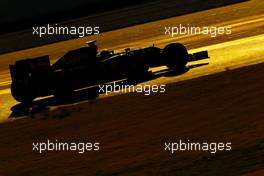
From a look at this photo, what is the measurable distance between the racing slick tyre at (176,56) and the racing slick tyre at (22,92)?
13.6 feet

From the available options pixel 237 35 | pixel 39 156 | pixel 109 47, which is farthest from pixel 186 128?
pixel 109 47

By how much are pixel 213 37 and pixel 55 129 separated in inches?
403

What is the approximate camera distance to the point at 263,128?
33.9 ft

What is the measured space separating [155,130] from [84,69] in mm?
5597

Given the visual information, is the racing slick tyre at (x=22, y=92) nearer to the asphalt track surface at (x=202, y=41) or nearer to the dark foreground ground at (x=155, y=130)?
the asphalt track surface at (x=202, y=41)

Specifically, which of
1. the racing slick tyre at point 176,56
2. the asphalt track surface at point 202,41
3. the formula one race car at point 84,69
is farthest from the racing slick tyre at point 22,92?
the racing slick tyre at point 176,56

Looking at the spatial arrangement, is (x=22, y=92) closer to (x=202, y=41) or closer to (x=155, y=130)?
(x=155, y=130)

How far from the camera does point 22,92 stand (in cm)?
1653

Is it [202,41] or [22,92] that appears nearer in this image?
[22,92]

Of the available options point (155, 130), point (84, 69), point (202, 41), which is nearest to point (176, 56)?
point (84, 69)

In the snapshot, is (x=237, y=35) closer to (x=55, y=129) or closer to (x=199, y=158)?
(x=55, y=129)

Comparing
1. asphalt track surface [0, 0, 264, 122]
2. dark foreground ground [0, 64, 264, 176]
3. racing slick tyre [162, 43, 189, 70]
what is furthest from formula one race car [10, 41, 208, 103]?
dark foreground ground [0, 64, 264, 176]

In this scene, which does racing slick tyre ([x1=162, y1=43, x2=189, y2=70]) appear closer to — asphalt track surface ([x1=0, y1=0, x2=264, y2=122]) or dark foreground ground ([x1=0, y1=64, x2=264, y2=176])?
asphalt track surface ([x1=0, y1=0, x2=264, y2=122])

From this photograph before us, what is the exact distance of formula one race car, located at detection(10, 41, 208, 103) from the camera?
1644cm
